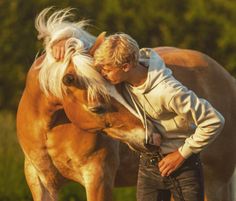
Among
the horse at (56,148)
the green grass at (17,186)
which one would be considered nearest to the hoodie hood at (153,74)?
the horse at (56,148)

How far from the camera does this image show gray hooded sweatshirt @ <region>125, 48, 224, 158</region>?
540cm

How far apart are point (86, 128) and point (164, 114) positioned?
2.10 feet

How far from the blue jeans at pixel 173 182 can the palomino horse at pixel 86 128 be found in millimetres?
221

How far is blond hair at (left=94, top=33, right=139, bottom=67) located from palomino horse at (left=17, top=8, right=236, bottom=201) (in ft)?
0.93

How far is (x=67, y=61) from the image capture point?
6.03m

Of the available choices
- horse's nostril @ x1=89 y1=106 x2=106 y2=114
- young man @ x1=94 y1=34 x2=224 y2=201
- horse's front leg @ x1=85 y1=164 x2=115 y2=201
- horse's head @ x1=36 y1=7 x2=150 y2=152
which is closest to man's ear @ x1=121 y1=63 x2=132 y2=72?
young man @ x1=94 y1=34 x2=224 y2=201

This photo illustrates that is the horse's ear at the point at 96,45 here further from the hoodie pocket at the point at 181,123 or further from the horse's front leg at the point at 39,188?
the horse's front leg at the point at 39,188

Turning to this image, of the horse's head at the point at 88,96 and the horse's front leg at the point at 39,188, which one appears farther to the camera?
the horse's front leg at the point at 39,188

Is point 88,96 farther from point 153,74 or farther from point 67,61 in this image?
point 153,74

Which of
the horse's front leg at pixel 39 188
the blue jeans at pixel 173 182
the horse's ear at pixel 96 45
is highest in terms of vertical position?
the horse's ear at pixel 96 45

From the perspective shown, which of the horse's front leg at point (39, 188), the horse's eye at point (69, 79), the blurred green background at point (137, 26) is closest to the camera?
the horse's eye at point (69, 79)

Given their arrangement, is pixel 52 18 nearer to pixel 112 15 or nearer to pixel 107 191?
pixel 107 191

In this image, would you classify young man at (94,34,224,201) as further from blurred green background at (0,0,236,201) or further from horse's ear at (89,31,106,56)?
blurred green background at (0,0,236,201)

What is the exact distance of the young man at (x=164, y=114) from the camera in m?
5.41
